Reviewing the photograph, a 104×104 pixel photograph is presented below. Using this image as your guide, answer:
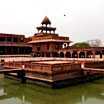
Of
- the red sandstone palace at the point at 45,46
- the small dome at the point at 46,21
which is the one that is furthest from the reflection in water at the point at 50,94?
the small dome at the point at 46,21

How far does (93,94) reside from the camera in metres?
23.4

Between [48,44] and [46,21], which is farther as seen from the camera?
[46,21]

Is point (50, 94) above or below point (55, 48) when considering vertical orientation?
below

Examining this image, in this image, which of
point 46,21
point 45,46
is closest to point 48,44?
point 45,46

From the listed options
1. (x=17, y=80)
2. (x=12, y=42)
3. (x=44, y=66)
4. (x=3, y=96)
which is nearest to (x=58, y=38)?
(x=12, y=42)

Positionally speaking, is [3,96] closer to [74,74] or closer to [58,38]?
[74,74]

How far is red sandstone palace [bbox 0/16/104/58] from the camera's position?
44250 millimetres

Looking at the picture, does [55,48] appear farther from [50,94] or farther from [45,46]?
[50,94]

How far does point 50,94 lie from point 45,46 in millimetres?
26487

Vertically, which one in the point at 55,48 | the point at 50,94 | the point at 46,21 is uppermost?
the point at 46,21

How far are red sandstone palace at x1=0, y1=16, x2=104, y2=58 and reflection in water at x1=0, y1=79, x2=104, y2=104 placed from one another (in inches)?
651

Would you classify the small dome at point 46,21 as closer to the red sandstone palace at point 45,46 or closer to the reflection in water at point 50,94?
the red sandstone palace at point 45,46

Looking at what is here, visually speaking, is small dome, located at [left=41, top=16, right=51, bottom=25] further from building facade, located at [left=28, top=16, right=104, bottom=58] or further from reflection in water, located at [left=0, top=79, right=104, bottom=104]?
reflection in water, located at [left=0, top=79, right=104, bottom=104]

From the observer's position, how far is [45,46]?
1919 inches
